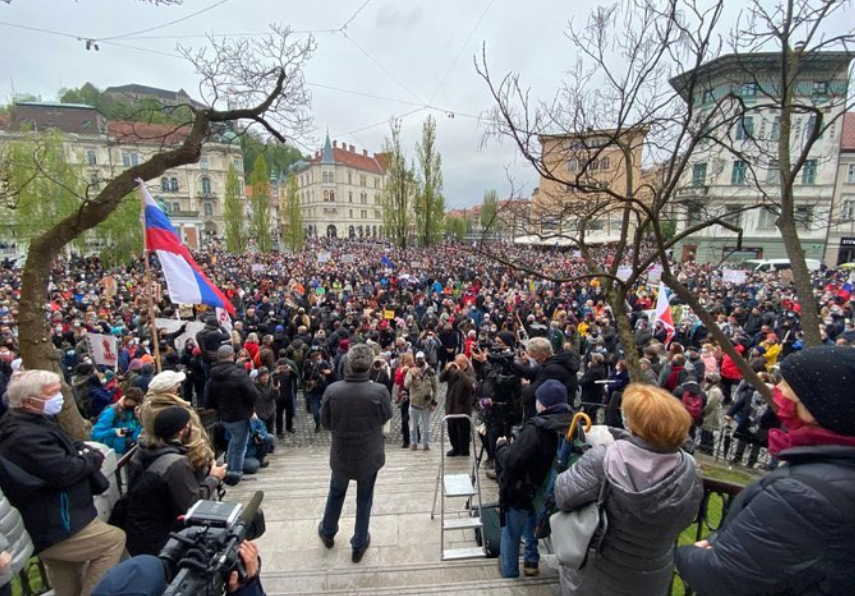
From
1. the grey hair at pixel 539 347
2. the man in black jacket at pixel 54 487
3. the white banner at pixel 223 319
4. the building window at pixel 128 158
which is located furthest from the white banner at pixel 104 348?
the building window at pixel 128 158

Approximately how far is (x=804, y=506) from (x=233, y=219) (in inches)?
1800

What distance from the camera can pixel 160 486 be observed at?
8.29ft

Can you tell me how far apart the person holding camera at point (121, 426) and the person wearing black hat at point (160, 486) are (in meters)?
2.52

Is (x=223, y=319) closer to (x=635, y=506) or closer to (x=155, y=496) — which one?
(x=155, y=496)

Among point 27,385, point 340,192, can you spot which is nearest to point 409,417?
point 27,385

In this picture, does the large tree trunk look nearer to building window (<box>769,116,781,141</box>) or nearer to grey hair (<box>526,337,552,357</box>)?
grey hair (<box>526,337,552,357</box>)

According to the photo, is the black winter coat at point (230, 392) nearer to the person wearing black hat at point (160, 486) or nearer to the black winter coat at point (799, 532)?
the person wearing black hat at point (160, 486)

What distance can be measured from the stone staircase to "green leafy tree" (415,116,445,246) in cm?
4216

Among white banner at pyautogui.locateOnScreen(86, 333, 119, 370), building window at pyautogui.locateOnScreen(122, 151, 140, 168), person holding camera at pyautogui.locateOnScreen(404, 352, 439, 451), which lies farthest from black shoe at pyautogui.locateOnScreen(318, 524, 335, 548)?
building window at pyautogui.locateOnScreen(122, 151, 140, 168)

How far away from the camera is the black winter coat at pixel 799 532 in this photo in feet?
4.41

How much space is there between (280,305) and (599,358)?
11401mm

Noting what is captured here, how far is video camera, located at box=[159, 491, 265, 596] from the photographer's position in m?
1.64

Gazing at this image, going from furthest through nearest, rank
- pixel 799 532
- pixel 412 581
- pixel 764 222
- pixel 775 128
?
pixel 764 222 → pixel 775 128 → pixel 412 581 → pixel 799 532

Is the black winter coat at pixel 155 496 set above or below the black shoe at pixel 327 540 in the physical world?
above
